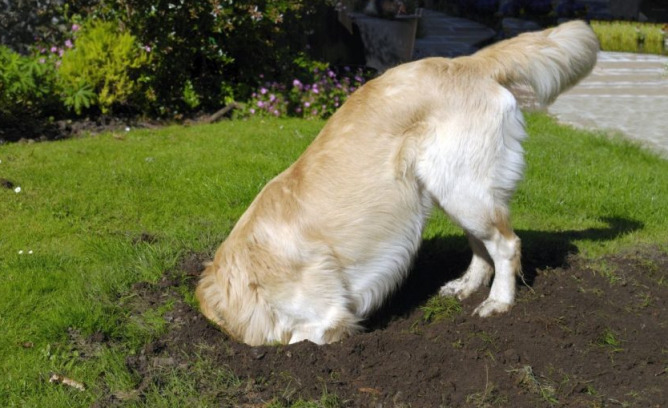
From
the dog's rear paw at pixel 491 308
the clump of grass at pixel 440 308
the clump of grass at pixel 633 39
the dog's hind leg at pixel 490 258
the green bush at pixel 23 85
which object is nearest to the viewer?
the dog's hind leg at pixel 490 258

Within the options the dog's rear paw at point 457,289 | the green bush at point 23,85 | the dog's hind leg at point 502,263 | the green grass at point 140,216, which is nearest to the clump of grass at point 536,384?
the dog's hind leg at point 502,263

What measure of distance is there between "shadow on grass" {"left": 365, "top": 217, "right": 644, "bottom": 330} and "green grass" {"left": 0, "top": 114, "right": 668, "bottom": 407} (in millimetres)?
35

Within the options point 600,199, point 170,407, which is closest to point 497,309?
point 170,407

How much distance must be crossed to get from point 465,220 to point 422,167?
1.26 feet

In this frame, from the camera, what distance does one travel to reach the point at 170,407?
11.8 ft

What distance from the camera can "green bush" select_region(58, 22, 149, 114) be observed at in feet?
27.4

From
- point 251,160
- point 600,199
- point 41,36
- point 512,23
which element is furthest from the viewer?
point 512,23

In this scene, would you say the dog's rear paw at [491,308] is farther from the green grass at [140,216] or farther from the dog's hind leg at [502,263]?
the green grass at [140,216]

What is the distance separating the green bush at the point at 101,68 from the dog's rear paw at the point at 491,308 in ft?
17.7

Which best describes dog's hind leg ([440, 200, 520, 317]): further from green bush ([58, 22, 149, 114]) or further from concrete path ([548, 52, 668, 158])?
green bush ([58, 22, 149, 114])

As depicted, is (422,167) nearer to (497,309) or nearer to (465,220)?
(465,220)

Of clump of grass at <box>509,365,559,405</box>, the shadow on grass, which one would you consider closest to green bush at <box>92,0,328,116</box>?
the shadow on grass

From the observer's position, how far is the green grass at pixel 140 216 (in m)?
4.10

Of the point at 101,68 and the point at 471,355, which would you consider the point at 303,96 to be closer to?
the point at 101,68
